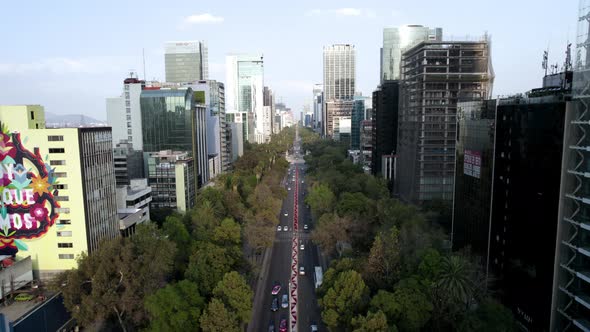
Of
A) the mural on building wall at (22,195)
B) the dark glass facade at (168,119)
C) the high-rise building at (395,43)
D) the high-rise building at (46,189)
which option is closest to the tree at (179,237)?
the high-rise building at (46,189)

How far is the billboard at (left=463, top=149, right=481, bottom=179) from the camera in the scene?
136 ft

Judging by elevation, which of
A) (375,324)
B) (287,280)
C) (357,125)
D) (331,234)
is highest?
(357,125)

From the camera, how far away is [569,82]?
34.4m

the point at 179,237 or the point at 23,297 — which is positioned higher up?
the point at 179,237

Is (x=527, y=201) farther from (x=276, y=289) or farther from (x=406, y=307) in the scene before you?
(x=276, y=289)

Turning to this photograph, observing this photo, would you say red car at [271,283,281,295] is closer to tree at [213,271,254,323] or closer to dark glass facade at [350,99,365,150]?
tree at [213,271,254,323]

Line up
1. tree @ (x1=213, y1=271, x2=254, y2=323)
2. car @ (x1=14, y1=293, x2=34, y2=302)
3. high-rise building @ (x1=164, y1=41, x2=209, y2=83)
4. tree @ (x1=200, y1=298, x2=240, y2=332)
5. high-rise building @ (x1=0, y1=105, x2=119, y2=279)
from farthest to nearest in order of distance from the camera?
high-rise building @ (x1=164, y1=41, x2=209, y2=83) < high-rise building @ (x1=0, y1=105, x2=119, y2=279) < car @ (x1=14, y1=293, x2=34, y2=302) < tree @ (x1=213, y1=271, x2=254, y2=323) < tree @ (x1=200, y1=298, x2=240, y2=332)

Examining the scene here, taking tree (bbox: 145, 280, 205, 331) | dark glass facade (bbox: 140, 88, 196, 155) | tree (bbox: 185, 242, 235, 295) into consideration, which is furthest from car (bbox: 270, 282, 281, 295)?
dark glass facade (bbox: 140, 88, 196, 155)

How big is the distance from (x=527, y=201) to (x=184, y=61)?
510 feet

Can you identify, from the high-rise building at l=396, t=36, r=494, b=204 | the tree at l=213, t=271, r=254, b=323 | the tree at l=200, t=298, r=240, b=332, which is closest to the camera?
the tree at l=200, t=298, r=240, b=332

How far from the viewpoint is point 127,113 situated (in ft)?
263

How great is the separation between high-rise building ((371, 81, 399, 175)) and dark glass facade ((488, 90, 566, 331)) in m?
51.7

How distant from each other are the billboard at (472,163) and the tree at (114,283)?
31382 mm

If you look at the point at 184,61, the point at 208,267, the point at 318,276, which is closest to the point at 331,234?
the point at 318,276
